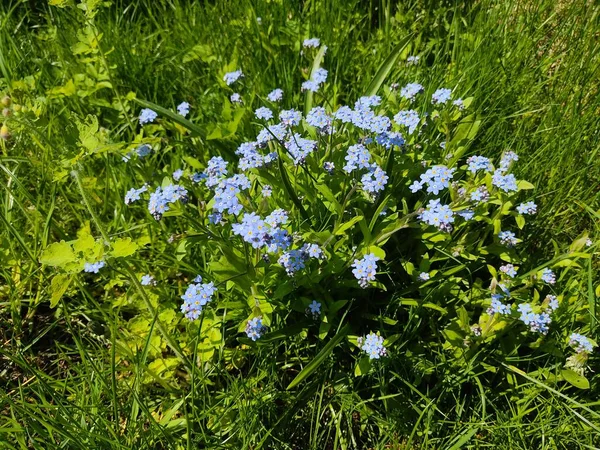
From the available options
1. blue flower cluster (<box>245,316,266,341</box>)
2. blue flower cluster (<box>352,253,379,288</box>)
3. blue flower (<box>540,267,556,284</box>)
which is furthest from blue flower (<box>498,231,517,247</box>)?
blue flower cluster (<box>245,316,266,341</box>)

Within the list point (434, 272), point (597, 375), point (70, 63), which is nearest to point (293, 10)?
point (70, 63)

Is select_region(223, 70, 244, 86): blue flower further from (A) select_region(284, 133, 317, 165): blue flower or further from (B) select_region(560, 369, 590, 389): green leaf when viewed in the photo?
(B) select_region(560, 369, 590, 389): green leaf

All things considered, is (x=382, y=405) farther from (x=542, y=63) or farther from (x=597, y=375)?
(x=542, y=63)

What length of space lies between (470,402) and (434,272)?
0.63 metres

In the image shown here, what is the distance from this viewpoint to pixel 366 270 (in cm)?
224

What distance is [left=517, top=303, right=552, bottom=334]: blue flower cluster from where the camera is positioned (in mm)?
2234

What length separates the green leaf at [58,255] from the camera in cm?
203

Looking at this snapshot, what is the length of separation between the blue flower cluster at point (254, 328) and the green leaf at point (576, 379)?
1295 millimetres

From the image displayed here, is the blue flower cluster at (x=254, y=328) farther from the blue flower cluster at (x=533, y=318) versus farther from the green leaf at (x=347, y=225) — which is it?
the blue flower cluster at (x=533, y=318)

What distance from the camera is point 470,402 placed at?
97.5 inches

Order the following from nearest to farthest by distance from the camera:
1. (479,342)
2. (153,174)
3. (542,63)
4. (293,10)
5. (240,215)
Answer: (479,342) < (240,215) < (153,174) < (542,63) < (293,10)

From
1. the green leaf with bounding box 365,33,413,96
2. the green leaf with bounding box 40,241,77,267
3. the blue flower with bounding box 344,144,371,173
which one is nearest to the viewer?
the green leaf with bounding box 40,241,77,267

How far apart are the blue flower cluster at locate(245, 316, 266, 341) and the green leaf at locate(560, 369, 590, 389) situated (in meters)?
1.29

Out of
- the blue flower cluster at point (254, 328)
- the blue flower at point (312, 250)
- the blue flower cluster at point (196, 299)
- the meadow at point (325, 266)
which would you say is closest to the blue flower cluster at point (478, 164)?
the meadow at point (325, 266)
